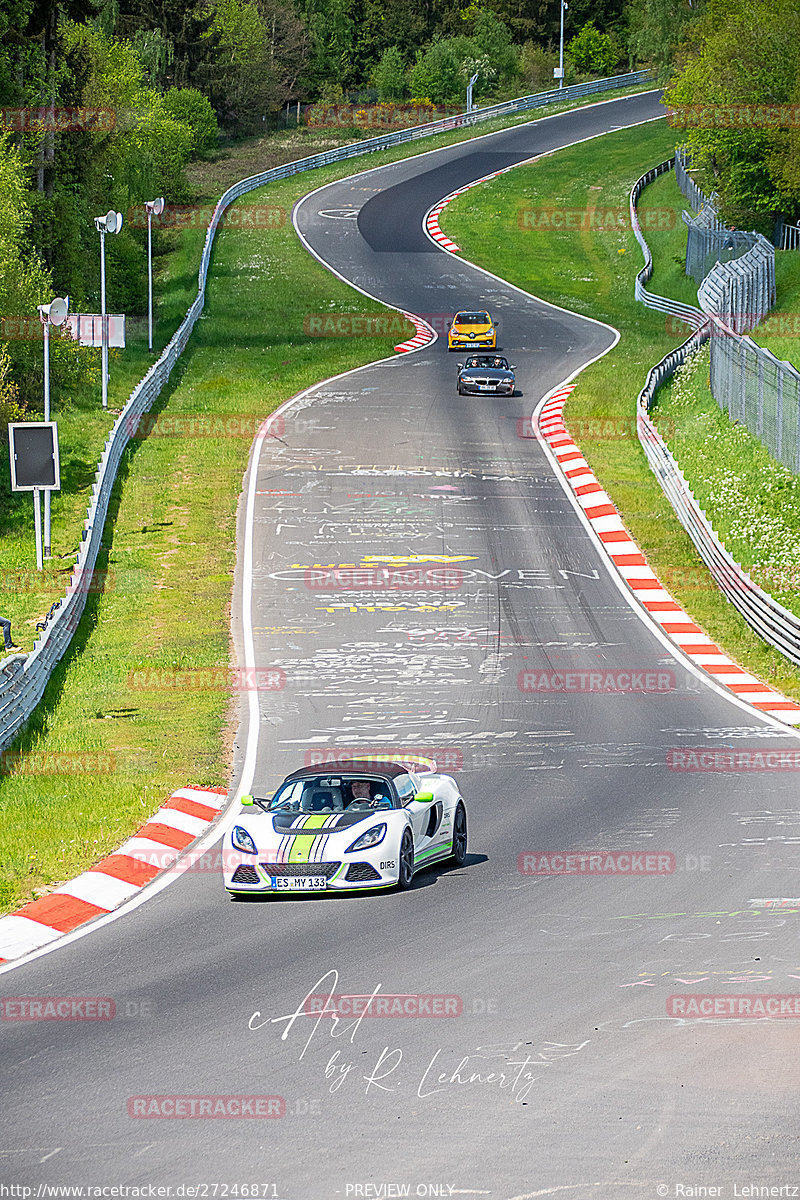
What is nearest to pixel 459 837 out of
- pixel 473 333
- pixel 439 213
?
pixel 473 333

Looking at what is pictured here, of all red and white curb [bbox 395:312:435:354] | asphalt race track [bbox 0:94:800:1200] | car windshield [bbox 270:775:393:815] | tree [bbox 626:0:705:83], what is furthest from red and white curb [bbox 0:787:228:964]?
tree [bbox 626:0:705:83]

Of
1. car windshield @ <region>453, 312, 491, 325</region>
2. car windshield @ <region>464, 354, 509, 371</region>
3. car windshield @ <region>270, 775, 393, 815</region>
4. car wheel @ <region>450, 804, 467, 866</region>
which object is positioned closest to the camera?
car windshield @ <region>270, 775, 393, 815</region>

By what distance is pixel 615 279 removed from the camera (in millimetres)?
70250

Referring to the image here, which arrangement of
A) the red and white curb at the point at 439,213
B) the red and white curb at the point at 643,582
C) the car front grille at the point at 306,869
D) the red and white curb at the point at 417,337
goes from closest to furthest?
the car front grille at the point at 306,869
the red and white curb at the point at 643,582
the red and white curb at the point at 417,337
the red and white curb at the point at 439,213

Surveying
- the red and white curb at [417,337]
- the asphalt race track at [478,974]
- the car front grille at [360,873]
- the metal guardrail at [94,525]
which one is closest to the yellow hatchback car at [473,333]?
the red and white curb at [417,337]

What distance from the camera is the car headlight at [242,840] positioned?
46.2ft

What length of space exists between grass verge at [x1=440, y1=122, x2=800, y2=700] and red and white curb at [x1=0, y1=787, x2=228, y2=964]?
36.0ft

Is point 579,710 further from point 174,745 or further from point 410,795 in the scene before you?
point 410,795

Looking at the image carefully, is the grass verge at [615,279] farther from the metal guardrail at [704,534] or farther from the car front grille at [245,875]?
the car front grille at [245,875]

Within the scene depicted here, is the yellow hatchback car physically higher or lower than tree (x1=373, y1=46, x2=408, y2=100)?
lower

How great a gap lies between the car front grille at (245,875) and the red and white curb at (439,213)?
64.5 m

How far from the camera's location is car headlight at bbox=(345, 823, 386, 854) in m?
14.0

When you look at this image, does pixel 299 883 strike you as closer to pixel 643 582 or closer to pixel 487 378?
pixel 643 582

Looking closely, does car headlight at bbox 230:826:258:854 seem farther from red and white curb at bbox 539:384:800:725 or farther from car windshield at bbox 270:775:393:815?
red and white curb at bbox 539:384:800:725
